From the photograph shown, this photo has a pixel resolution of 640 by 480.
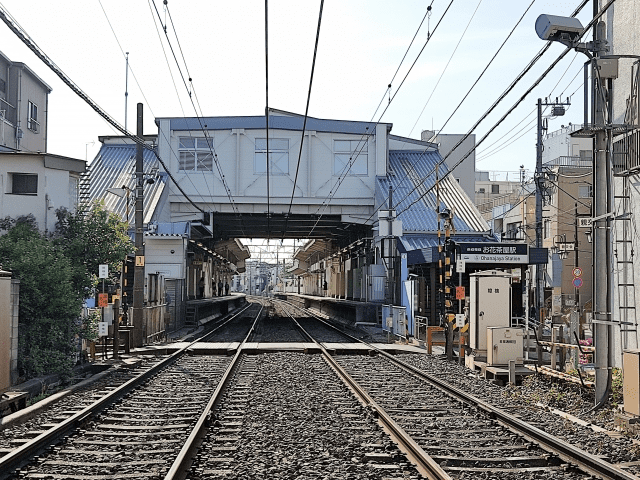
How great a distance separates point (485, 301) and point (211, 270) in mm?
46400

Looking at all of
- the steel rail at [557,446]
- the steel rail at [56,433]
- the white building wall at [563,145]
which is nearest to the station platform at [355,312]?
the steel rail at [56,433]

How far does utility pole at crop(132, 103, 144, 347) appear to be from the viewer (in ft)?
72.4

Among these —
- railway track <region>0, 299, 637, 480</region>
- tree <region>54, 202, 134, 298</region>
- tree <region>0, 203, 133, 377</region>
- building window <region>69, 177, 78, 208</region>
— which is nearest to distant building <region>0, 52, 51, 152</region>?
building window <region>69, 177, 78, 208</region>

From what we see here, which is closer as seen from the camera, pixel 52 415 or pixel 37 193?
pixel 52 415

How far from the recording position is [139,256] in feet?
73.9

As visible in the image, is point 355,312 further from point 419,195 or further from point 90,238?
point 90,238

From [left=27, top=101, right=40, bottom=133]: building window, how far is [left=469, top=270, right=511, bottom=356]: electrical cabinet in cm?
3066

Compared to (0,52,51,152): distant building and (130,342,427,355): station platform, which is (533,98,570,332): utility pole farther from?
(0,52,51,152): distant building

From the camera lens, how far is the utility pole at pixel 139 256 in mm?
22078

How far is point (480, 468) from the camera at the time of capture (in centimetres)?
800

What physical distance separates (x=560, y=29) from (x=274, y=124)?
96.8 ft

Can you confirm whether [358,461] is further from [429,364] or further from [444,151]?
[444,151]

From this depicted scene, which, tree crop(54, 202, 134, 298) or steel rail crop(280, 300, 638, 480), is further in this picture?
tree crop(54, 202, 134, 298)

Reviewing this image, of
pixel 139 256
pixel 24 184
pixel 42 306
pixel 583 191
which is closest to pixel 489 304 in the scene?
pixel 139 256
